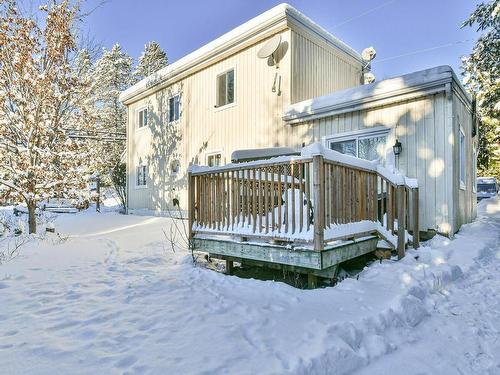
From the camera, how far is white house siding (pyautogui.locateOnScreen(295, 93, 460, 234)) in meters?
5.93

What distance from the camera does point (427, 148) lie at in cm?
613

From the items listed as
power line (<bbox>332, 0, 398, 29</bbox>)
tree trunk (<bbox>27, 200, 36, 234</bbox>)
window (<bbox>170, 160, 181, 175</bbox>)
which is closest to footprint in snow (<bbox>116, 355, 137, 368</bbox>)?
tree trunk (<bbox>27, 200, 36, 234</bbox>)

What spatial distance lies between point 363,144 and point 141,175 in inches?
402

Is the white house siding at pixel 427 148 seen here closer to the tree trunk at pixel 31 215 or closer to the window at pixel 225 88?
the window at pixel 225 88

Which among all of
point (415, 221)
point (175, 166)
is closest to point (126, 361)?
point (415, 221)

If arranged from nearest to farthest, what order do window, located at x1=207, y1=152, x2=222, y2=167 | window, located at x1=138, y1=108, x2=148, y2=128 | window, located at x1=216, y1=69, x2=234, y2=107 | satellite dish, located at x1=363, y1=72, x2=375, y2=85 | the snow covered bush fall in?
the snow covered bush < window, located at x1=216, y1=69, x2=234, y2=107 < window, located at x1=207, y1=152, x2=222, y2=167 < satellite dish, located at x1=363, y1=72, x2=375, y2=85 < window, located at x1=138, y1=108, x2=148, y2=128

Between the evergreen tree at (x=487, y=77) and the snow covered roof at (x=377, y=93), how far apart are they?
14.6 ft

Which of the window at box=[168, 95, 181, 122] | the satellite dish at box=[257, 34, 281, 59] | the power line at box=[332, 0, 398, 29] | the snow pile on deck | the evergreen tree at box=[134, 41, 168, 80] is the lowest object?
the snow pile on deck

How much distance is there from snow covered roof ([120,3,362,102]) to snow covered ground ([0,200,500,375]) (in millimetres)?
6587

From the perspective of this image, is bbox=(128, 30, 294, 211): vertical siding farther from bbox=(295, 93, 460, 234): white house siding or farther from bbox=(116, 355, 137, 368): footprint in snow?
bbox=(116, 355, 137, 368): footprint in snow

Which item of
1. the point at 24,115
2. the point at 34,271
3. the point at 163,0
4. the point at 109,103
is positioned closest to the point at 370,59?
the point at 163,0

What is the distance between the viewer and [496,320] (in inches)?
122

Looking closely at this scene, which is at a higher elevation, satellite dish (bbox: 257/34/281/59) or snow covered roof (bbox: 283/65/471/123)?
satellite dish (bbox: 257/34/281/59)

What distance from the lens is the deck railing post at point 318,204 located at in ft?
11.5
